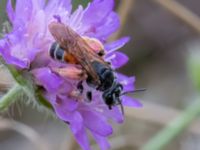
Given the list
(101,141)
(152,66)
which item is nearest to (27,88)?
→ (101,141)

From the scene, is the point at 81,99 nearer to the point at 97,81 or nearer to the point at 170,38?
the point at 97,81

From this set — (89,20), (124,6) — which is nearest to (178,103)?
(124,6)

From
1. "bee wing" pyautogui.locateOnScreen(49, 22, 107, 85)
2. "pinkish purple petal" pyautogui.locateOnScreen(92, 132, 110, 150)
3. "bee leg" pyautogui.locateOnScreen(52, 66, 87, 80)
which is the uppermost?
"bee wing" pyautogui.locateOnScreen(49, 22, 107, 85)

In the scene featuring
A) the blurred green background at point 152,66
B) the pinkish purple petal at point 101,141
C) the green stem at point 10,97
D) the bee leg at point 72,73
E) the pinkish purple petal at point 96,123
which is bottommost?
the blurred green background at point 152,66

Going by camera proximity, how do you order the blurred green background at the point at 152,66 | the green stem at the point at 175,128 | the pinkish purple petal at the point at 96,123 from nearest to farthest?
the pinkish purple petal at the point at 96,123 < the green stem at the point at 175,128 < the blurred green background at the point at 152,66

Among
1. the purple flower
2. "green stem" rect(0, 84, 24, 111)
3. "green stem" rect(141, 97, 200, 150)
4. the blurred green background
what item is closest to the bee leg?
the purple flower

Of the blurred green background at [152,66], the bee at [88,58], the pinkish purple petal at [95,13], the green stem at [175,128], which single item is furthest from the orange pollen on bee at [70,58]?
the blurred green background at [152,66]

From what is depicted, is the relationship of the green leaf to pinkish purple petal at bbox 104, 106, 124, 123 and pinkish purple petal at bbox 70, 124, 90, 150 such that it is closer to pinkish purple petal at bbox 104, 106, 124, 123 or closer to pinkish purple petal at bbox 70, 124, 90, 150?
pinkish purple petal at bbox 104, 106, 124, 123

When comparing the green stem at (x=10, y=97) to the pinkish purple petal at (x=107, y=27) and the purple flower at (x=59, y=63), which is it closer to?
the purple flower at (x=59, y=63)

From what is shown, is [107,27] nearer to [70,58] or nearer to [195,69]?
[70,58]
